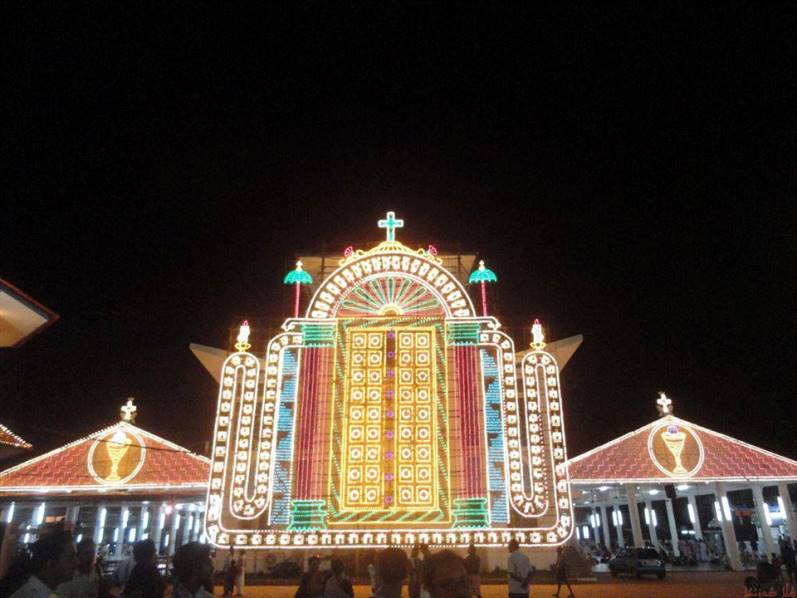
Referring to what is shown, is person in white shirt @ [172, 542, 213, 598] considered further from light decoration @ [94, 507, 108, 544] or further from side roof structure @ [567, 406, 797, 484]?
light decoration @ [94, 507, 108, 544]

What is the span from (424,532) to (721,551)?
2347cm

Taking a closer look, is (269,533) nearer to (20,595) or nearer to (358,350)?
(358,350)

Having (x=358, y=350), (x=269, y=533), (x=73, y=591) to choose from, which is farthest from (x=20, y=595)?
(x=358, y=350)

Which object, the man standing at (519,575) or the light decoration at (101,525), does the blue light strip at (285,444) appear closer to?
the man standing at (519,575)

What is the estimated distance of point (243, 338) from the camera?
23828 mm

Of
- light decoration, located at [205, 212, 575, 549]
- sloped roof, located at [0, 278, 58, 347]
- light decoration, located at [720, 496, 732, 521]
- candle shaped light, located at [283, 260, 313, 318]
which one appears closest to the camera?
sloped roof, located at [0, 278, 58, 347]

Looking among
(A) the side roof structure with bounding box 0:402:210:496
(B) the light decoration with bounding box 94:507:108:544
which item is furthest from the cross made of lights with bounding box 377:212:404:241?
(B) the light decoration with bounding box 94:507:108:544

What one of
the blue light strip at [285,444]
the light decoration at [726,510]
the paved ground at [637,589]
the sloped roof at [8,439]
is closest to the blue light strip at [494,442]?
the paved ground at [637,589]

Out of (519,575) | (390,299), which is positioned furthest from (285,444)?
(519,575)

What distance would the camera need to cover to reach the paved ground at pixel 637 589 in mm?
18828

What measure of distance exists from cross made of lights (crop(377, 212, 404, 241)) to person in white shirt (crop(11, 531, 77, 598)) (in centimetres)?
2156

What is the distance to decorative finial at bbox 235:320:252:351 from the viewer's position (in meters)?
23.5

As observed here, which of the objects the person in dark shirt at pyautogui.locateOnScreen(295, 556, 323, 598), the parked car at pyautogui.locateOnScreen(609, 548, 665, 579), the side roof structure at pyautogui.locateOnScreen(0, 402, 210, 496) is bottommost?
the parked car at pyautogui.locateOnScreen(609, 548, 665, 579)

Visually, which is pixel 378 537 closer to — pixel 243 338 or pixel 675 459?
pixel 243 338
